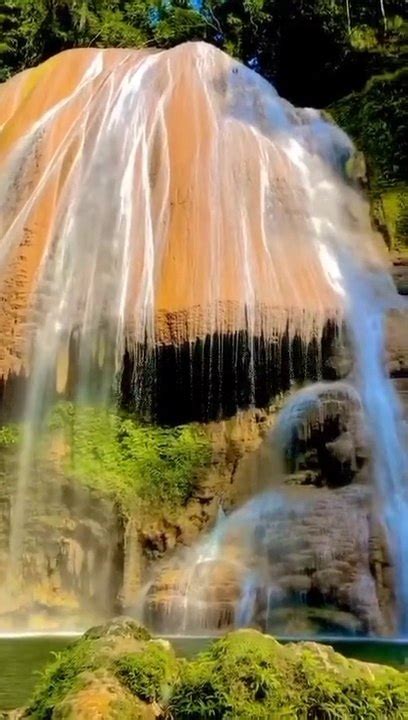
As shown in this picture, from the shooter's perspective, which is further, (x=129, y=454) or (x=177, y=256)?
(x=177, y=256)

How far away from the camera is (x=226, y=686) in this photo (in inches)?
156

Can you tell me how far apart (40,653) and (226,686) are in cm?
451

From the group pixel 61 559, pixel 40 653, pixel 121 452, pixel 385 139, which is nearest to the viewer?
pixel 40 653

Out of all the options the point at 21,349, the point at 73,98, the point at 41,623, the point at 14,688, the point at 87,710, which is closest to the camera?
the point at 87,710

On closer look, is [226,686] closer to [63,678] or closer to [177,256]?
[63,678]

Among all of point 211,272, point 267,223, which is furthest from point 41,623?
point 267,223

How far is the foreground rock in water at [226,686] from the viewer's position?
3889 millimetres

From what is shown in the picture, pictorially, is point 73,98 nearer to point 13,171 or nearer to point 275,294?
point 13,171

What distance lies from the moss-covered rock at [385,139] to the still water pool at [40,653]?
8.36 meters

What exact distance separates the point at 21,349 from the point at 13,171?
3.63 meters

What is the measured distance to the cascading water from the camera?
12.6m

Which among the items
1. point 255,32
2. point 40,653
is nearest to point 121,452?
point 40,653

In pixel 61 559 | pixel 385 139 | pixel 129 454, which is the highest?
pixel 385 139

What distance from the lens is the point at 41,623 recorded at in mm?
11117
